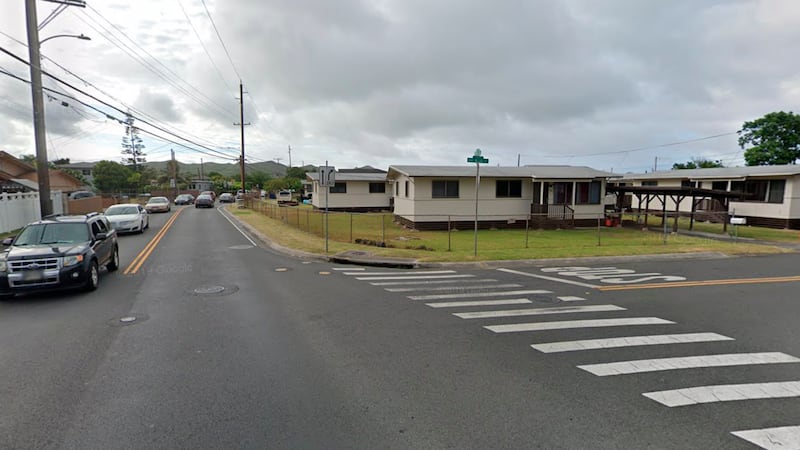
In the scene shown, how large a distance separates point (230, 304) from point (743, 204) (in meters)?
33.9

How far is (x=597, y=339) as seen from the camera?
19.5 ft

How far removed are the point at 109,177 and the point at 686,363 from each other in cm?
9054

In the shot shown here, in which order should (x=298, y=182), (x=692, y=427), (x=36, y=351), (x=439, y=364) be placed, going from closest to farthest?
(x=692, y=427) → (x=439, y=364) → (x=36, y=351) → (x=298, y=182)

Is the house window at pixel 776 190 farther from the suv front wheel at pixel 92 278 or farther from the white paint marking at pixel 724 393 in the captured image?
the suv front wheel at pixel 92 278

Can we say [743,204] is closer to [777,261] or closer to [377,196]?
[777,261]

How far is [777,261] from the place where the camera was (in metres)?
13.7

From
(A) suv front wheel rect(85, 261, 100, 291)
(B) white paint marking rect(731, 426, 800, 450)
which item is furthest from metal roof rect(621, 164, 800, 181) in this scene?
(A) suv front wheel rect(85, 261, 100, 291)

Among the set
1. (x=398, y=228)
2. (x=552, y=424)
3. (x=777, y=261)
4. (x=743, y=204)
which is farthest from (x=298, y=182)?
(x=552, y=424)

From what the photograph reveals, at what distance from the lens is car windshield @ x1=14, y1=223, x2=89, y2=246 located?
9.12 m

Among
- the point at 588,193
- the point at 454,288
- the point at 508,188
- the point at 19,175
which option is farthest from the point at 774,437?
the point at 19,175

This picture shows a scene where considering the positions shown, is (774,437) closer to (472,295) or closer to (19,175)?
(472,295)

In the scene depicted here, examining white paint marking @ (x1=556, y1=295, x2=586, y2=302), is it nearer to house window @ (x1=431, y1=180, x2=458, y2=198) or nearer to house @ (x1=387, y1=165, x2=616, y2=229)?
house @ (x1=387, y1=165, x2=616, y2=229)

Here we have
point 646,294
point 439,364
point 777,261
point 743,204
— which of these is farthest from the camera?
point 743,204

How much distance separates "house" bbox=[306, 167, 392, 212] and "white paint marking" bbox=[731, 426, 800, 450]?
115 feet
